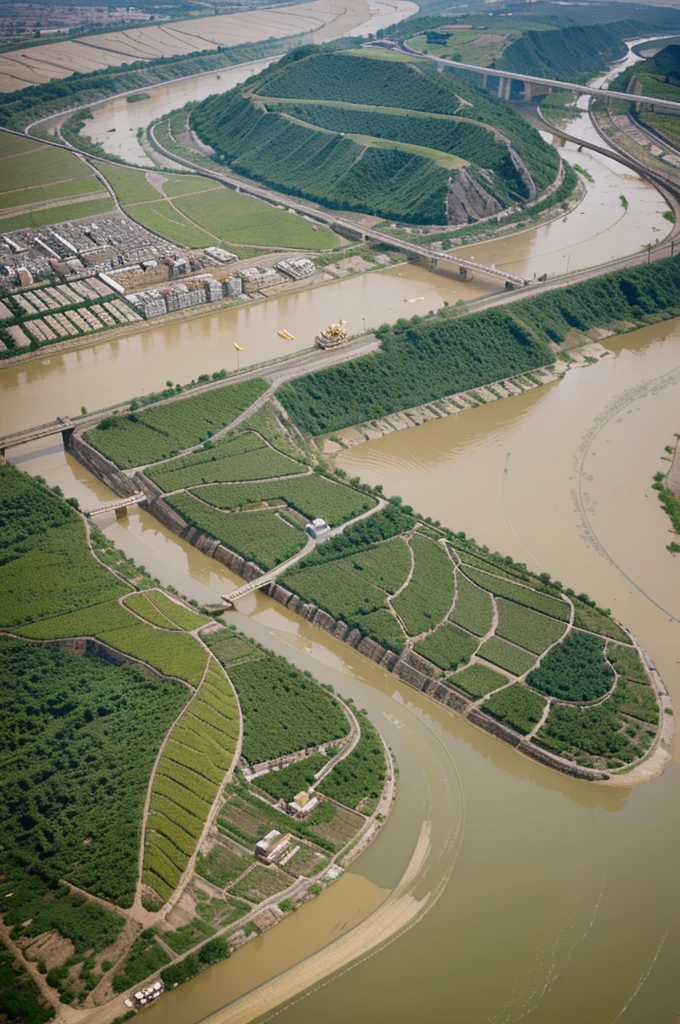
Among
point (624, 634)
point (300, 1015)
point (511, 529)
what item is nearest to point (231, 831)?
point (300, 1015)

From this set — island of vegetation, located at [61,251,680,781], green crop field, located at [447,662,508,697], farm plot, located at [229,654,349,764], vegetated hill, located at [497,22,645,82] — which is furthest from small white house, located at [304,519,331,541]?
vegetated hill, located at [497,22,645,82]

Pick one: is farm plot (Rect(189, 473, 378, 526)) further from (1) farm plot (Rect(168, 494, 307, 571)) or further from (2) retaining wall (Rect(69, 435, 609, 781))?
(2) retaining wall (Rect(69, 435, 609, 781))

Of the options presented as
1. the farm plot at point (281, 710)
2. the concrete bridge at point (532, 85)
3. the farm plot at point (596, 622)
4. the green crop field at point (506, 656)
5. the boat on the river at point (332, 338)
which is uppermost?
the concrete bridge at point (532, 85)

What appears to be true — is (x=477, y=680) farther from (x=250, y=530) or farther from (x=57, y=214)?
(x=57, y=214)

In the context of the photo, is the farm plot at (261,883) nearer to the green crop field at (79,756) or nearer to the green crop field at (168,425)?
the green crop field at (79,756)

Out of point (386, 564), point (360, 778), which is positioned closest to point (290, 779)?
point (360, 778)

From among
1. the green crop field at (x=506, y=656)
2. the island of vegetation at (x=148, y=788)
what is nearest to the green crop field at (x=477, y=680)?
the green crop field at (x=506, y=656)
